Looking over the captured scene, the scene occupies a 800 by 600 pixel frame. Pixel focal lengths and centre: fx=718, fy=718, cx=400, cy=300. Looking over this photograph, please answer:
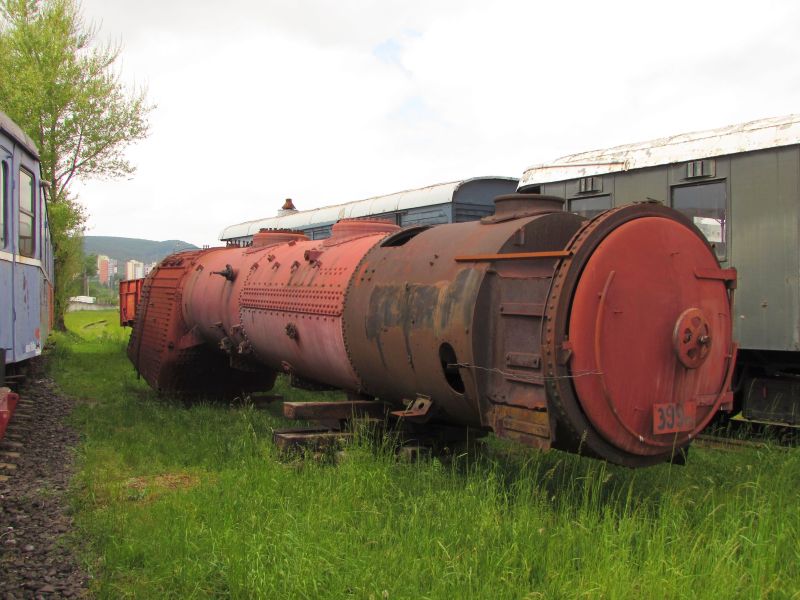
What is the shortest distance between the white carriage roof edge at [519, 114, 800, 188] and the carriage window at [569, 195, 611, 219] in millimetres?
324

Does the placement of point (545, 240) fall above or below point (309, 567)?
above

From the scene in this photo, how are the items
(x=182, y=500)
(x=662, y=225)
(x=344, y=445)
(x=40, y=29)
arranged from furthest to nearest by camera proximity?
(x=40, y=29), (x=344, y=445), (x=182, y=500), (x=662, y=225)

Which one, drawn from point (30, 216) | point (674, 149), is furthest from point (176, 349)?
point (674, 149)

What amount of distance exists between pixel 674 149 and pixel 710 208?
2.84ft

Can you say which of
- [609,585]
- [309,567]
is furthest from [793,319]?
[309,567]

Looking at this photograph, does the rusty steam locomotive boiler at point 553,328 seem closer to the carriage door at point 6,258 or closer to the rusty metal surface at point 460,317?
the rusty metal surface at point 460,317

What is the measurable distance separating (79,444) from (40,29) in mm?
18271

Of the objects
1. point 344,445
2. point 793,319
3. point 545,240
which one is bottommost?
point 344,445

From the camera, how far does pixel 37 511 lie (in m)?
5.51

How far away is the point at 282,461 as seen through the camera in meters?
5.93

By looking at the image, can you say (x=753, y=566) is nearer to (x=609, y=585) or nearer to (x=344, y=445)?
(x=609, y=585)

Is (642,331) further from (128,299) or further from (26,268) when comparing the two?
(128,299)

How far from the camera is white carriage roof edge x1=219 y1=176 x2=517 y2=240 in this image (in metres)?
13.6

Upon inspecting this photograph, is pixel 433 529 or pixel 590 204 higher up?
pixel 590 204
